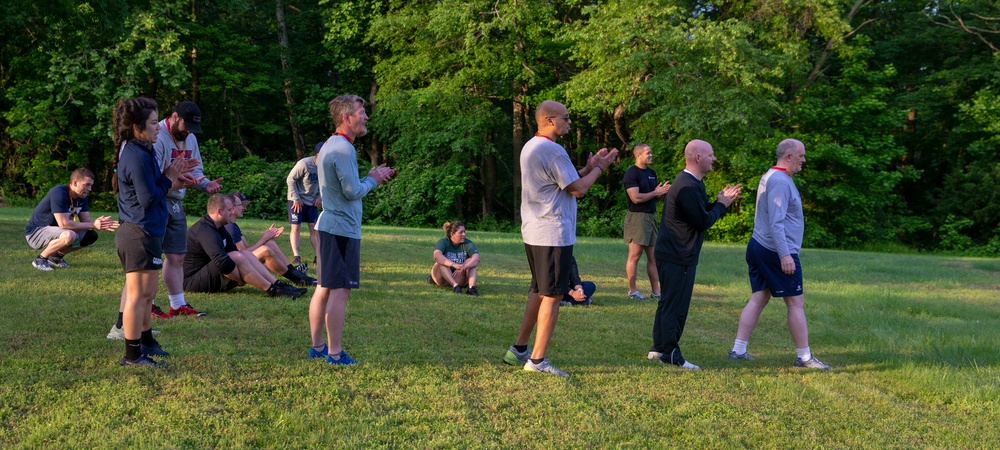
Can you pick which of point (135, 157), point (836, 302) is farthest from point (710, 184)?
point (135, 157)

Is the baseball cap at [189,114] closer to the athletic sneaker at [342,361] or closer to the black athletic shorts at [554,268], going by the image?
the athletic sneaker at [342,361]

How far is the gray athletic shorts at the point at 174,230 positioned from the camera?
668 cm

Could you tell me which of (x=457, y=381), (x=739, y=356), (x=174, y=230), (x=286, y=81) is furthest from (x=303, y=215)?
(x=286, y=81)

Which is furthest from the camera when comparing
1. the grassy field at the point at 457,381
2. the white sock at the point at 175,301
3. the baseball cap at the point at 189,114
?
the white sock at the point at 175,301

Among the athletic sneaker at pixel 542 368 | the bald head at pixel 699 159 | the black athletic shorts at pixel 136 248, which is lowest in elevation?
the athletic sneaker at pixel 542 368

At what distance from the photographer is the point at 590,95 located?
92.3 ft

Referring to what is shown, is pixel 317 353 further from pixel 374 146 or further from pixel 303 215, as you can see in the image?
pixel 374 146

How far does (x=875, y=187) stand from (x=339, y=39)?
2285 centimetres

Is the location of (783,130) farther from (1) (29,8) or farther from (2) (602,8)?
(1) (29,8)

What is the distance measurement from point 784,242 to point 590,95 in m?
22.2

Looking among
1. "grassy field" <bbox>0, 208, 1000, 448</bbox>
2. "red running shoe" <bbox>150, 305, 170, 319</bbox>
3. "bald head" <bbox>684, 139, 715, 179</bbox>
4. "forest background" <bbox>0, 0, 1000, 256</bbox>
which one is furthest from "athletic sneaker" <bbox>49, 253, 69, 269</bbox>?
"forest background" <bbox>0, 0, 1000, 256</bbox>

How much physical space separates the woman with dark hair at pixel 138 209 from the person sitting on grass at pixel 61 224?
4.80 meters

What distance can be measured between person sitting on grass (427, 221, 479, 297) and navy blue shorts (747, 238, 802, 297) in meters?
3.98

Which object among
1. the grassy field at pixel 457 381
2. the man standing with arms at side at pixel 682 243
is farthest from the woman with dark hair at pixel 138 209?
the man standing with arms at side at pixel 682 243
